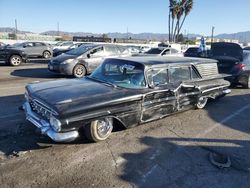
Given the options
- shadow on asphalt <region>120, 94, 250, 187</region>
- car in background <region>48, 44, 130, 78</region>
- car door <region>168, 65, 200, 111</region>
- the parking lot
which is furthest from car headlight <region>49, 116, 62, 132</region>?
car in background <region>48, 44, 130, 78</region>

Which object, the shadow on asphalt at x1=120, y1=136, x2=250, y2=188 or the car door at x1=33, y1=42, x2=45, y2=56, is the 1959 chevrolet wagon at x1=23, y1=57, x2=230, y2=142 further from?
the car door at x1=33, y1=42, x2=45, y2=56

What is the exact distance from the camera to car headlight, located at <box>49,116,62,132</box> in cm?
409

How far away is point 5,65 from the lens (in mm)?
16266

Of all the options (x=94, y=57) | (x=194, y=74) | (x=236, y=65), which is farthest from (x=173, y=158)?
(x=94, y=57)

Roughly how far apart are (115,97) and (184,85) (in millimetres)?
2116

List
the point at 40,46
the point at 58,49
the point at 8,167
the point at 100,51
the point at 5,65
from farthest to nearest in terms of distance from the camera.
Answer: the point at 58,49 < the point at 40,46 < the point at 5,65 < the point at 100,51 < the point at 8,167

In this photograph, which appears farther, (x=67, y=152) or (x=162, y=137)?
(x=162, y=137)

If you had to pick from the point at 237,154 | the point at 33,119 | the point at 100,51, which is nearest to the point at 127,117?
the point at 33,119

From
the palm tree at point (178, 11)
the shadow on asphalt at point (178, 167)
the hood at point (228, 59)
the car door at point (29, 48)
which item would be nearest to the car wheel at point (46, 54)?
the car door at point (29, 48)

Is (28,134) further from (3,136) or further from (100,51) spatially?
(100,51)

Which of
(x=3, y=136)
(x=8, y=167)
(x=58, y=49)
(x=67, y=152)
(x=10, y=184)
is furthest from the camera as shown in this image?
(x=58, y=49)

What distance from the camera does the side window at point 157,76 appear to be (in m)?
5.51

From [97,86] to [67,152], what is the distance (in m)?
1.42

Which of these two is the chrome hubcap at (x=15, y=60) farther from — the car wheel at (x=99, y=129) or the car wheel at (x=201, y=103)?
the car wheel at (x=99, y=129)
